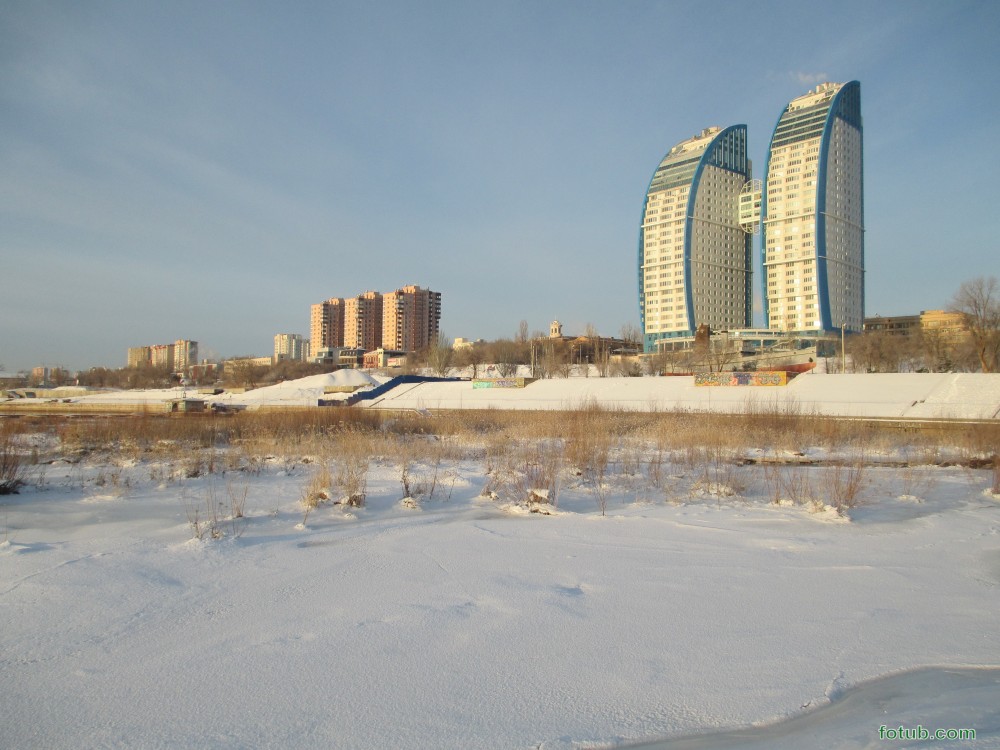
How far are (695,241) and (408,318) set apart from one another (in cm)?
6860

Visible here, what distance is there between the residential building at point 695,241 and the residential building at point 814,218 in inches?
470

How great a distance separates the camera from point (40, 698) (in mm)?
3010

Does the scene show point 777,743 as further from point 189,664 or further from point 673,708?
point 189,664

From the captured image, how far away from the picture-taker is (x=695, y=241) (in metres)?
108

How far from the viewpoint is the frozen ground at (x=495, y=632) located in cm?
286

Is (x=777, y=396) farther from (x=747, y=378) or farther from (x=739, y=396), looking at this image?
(x=747, y=378)

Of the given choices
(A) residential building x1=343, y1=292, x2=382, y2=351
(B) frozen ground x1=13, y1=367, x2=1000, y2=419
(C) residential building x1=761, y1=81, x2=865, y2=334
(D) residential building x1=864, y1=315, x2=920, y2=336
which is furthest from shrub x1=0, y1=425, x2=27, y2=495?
(A) residential building x1=343, y1=292, x2=382, y2=351

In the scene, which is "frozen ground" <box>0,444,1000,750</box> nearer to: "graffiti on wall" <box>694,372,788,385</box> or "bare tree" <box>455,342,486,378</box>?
"graffiti on wall" <box>694,372,788,385</box>

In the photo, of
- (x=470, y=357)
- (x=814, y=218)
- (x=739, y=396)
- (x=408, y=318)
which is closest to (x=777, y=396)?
(x=739, y=396)

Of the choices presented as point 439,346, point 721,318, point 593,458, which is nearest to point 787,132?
point 721,318

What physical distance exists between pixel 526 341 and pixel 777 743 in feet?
301

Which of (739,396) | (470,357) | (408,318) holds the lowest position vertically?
(739,396)

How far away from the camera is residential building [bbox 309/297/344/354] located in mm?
150875

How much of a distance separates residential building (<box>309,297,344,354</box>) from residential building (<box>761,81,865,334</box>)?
10225 centimetres
